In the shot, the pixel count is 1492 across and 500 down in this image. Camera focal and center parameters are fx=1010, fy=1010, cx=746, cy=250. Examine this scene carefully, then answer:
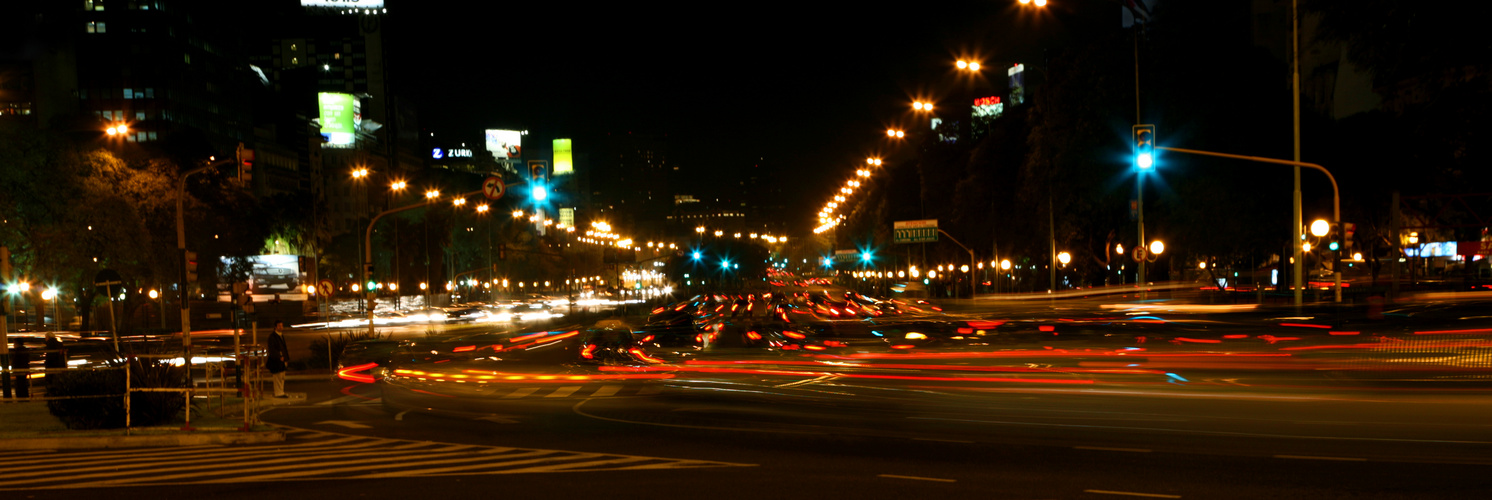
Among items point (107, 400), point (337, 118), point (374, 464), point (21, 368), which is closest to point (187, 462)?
point (374, 464)

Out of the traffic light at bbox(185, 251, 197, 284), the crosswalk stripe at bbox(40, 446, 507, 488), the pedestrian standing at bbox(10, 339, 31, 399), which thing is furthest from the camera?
the traffic light at bbox(185, 251, 197, 284)

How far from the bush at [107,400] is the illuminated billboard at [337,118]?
12248 cm

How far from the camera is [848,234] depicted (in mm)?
126062

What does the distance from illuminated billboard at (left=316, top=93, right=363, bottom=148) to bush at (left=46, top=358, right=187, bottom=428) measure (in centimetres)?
12248

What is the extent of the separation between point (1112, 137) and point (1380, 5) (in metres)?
27.3

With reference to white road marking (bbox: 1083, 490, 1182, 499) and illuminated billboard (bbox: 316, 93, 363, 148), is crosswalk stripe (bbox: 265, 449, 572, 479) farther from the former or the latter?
illuminated billboard (bbox: 316, 93, 363, 148)

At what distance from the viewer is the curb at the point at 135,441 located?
42.3 feet

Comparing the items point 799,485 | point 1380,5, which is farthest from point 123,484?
point 1380,5

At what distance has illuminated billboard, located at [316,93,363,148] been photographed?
12862cm

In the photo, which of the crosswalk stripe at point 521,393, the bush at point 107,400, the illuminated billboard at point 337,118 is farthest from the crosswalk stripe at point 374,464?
the illuminated billboard at point 337,118

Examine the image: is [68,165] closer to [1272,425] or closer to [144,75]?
[1272,425]

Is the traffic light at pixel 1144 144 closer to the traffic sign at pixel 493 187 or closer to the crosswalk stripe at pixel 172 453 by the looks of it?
the traffic sign at pixel 493 187

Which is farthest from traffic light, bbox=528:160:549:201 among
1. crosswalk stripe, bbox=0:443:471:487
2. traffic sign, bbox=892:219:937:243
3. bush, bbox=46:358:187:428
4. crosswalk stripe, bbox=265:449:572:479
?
traffic sign, bbox=892:219:937:243

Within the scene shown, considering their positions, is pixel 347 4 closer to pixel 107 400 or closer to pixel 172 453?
pixel 107 400
